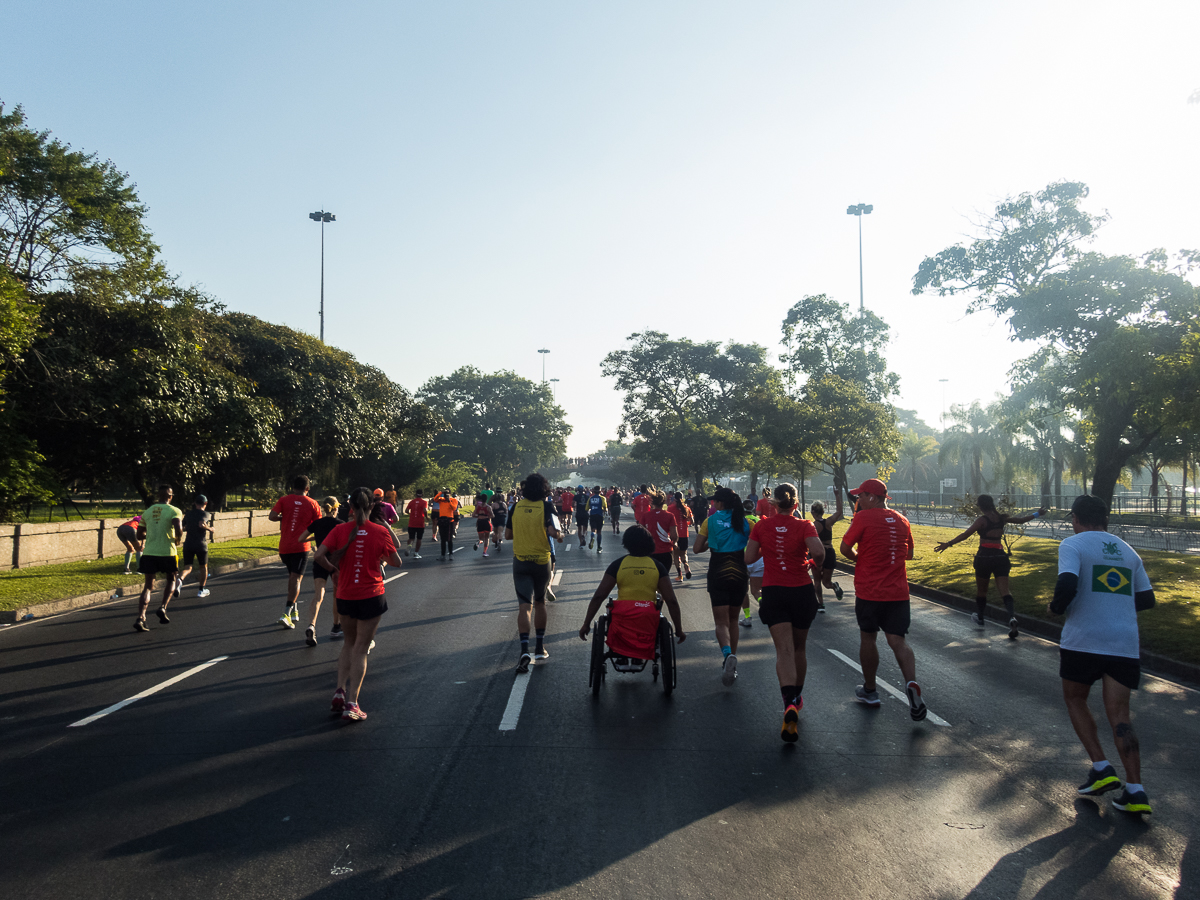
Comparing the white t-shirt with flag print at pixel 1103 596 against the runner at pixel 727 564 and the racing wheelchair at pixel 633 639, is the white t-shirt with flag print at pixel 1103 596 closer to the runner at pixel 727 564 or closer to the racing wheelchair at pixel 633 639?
the racing wheelchair at pixel 633 639

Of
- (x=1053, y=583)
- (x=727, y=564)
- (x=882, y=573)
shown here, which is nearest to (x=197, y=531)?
(x=727, y=564)

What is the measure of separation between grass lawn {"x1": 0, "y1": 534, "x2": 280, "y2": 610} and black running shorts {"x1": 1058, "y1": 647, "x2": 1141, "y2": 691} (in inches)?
512

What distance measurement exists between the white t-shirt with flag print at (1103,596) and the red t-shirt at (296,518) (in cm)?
824

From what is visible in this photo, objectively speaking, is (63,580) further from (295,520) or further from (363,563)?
(363,563)

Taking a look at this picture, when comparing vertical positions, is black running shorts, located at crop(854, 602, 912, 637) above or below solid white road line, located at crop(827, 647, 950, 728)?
above

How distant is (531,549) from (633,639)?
5.46 feet

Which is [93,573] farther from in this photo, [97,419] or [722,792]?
[722,792]

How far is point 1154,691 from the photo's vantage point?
8.26 m

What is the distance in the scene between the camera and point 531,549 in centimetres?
852

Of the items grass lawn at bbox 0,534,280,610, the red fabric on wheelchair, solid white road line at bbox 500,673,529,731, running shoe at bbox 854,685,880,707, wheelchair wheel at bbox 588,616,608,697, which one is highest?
the red fabric on wheelchair

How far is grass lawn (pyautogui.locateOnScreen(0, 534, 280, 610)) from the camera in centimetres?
1291

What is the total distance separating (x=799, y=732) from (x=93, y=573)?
14.7 meters

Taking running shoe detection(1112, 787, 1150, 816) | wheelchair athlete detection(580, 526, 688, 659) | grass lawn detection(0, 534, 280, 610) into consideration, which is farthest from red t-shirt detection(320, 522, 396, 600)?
grass lawn detection(0, 534, 280, 610)

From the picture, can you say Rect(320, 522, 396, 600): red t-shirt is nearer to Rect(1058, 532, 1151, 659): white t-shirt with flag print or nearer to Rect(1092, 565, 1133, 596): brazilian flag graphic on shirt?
Rect(1058, 532, 1151, 659): white t-shirt with flag print
